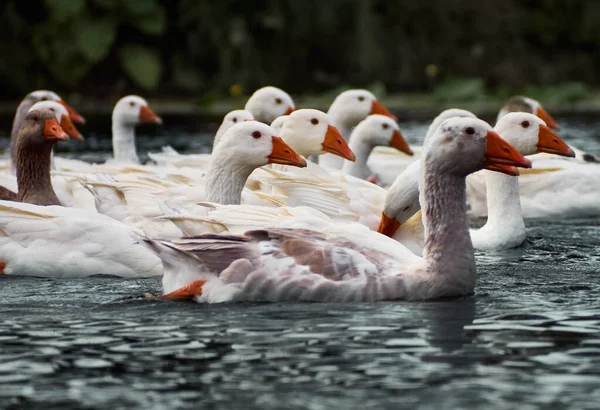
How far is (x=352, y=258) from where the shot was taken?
750 centimetres

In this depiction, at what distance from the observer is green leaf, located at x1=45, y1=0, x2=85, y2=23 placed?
28.6 meters

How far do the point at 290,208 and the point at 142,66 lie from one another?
21815 mm

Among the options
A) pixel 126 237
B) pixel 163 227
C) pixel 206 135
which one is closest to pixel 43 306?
pixel 126 237

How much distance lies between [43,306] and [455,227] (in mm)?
2586

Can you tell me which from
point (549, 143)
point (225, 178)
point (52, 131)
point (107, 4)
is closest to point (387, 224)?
point (225, 178)

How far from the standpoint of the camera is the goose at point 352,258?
7.51m

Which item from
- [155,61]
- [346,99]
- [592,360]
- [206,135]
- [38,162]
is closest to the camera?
[592,360]

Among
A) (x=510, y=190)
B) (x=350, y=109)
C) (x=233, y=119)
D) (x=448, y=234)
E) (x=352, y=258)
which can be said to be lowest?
(x=352, y=258)

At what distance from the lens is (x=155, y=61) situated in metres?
29.8

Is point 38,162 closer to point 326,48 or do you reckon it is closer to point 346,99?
point 346,99

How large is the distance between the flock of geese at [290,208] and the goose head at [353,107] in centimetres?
74

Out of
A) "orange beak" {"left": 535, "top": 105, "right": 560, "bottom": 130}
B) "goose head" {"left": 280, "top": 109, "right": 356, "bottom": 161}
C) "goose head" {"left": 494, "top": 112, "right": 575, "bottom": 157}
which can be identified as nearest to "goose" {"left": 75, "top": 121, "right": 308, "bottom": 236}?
"goose head" {"left": 280, "top": 109, "right": 356, "bottom": 161}

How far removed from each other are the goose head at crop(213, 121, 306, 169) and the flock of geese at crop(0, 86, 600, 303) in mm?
11

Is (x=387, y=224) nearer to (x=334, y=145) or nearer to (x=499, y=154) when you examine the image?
(x=499, y=154)
